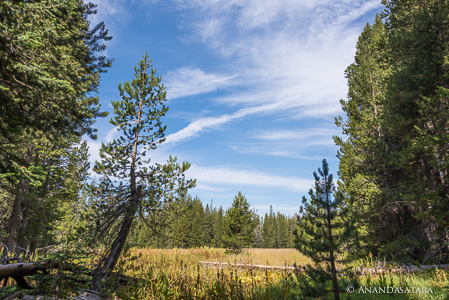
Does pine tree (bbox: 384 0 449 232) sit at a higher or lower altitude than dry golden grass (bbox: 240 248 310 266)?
higher

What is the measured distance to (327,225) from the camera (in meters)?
4.77

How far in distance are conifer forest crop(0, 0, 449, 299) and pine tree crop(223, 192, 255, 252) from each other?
18.0ft

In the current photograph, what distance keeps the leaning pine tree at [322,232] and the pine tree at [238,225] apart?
18711mm

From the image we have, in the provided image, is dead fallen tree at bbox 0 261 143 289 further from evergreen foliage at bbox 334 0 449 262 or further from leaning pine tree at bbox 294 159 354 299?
evergreen foliage at bbox 334 0 449 262

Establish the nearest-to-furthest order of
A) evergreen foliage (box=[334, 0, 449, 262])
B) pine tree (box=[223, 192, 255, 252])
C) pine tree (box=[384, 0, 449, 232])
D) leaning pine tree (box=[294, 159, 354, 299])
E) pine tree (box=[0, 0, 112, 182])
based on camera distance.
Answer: leaning pine tree (box=[294, 159, 354, 299]), pine tree (box=[0, 0, 112, 182]), pine tree (box=[384, 0, 449, 232]), evergreen foliage (box=[334, 0, 449, 262]), pine tree (box=[223, 192, 255, 252])

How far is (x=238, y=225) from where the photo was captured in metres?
23.1

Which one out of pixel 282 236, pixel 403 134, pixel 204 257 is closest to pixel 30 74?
pixel 403 134

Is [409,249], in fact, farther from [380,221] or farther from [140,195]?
[140,195]

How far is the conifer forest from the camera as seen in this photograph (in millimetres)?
4898

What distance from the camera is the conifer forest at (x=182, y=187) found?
4.90m

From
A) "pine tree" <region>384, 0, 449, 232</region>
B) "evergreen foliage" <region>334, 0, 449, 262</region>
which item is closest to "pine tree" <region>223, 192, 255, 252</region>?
"evergreen foliage" <region>334, 0, 449, 262</region>

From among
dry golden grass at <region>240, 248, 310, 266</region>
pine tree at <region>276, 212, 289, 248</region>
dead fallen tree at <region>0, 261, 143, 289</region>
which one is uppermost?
dead fallen tree at <region>0, 261, 143, 289</region>

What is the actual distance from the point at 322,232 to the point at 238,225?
19202 mm

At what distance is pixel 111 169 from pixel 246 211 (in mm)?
17646
